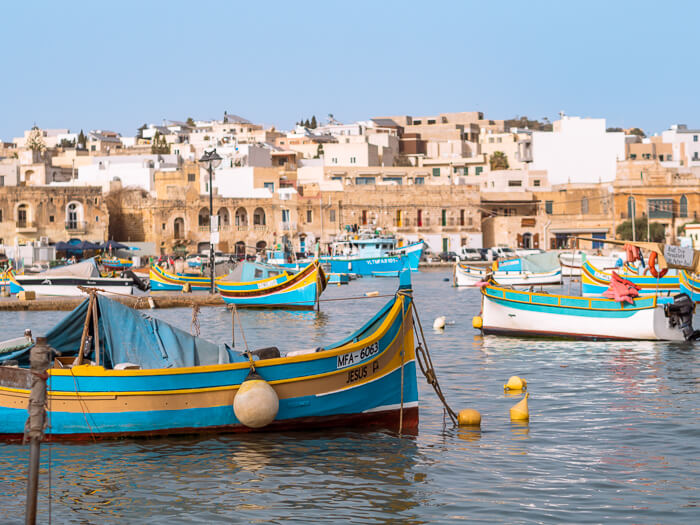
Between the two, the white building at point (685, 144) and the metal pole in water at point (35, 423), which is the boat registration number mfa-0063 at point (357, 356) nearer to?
the metal pole in water at point (35, 423)

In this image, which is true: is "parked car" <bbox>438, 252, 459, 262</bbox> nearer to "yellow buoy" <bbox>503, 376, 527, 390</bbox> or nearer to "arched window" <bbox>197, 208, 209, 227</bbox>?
"arched window" <bbox>197, 208, 209, 227</bbox>

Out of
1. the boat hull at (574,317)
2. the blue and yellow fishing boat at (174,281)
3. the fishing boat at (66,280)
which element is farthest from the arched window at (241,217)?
the boat hull at (574,317)

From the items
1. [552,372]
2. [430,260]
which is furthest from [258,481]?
[430,260]

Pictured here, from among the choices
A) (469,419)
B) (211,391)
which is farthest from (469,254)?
(211,391)

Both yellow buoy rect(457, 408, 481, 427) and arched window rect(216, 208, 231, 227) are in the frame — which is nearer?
yellow buoy rect(457, 408, 481, 427)

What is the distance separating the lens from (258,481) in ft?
35.0

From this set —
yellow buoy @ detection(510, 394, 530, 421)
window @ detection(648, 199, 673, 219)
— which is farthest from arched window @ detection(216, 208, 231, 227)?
yellow buoy @ detection(510, 394, 530, 421)

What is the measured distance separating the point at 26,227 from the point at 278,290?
135ft

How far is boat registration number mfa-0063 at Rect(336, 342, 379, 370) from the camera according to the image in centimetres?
1232

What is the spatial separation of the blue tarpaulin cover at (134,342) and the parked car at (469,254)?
5725 cm

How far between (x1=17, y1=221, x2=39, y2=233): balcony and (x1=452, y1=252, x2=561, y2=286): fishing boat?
115ft

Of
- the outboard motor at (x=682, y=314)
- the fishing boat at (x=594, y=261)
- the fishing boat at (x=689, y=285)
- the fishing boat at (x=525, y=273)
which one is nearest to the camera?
the outboard motor at (x=682, y=314)

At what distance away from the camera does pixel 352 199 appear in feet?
251

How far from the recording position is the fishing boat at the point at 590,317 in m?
22.1
